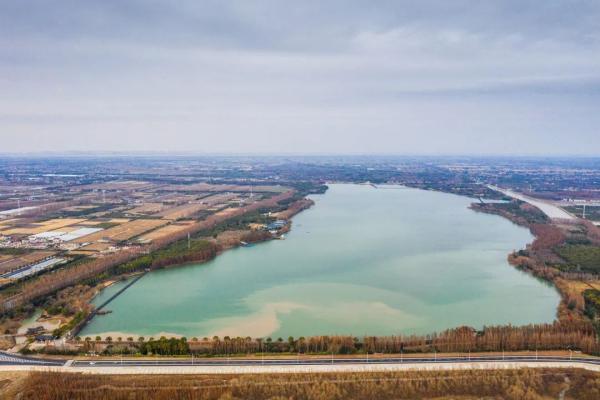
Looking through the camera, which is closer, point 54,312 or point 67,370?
point 67,370

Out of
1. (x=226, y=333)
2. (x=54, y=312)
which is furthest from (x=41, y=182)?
(x=226, y=333)

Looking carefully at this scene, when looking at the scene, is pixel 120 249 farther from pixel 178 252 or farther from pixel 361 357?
pixel 361 357

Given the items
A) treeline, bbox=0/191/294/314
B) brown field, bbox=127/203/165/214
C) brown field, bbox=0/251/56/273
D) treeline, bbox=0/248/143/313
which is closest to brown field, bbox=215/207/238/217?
brown field, bbox=127/203/165/214

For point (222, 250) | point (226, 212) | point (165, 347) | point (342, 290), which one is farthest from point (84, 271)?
point (226, 212)

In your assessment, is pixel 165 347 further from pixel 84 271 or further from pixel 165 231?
pixel 165 231

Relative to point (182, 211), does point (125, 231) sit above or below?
below

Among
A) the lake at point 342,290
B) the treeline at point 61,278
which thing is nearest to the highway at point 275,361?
the lake at point 342,290

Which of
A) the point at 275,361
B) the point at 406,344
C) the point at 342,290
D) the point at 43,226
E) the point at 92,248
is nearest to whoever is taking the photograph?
the point at 275,361
